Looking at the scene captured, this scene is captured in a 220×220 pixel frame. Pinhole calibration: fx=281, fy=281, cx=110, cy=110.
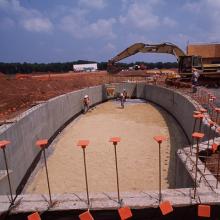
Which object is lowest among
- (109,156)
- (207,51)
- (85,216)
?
(109,156)

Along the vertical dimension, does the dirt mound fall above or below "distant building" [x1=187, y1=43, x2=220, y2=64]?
below

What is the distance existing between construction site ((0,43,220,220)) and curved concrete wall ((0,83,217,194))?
4 centimetres

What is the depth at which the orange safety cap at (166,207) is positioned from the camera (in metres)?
4.58

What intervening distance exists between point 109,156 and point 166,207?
7583 millimetres

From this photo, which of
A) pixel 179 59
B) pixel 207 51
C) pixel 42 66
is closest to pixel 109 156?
pixel 179 59

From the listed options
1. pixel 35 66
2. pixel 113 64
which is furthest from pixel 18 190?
pixel 35 66

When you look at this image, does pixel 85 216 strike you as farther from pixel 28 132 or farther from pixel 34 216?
pixel 28 132

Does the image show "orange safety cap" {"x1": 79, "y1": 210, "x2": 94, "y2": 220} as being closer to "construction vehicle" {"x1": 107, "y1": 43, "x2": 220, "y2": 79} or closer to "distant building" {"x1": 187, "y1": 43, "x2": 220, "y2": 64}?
"construction vehicle" {"x1": 107, "y1": 43, "x2": 220, "y2": 79}

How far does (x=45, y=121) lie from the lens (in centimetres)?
1390

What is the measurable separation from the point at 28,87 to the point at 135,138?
60.1 feet

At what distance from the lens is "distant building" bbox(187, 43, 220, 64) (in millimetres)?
30594

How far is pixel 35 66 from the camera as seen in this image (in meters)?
65.1

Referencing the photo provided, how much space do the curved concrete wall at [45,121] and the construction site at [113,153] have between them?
4 centimetres

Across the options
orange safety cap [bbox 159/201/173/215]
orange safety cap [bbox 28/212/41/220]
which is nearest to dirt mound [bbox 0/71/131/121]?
orange safety cap [bbox 28/212/41/220]
